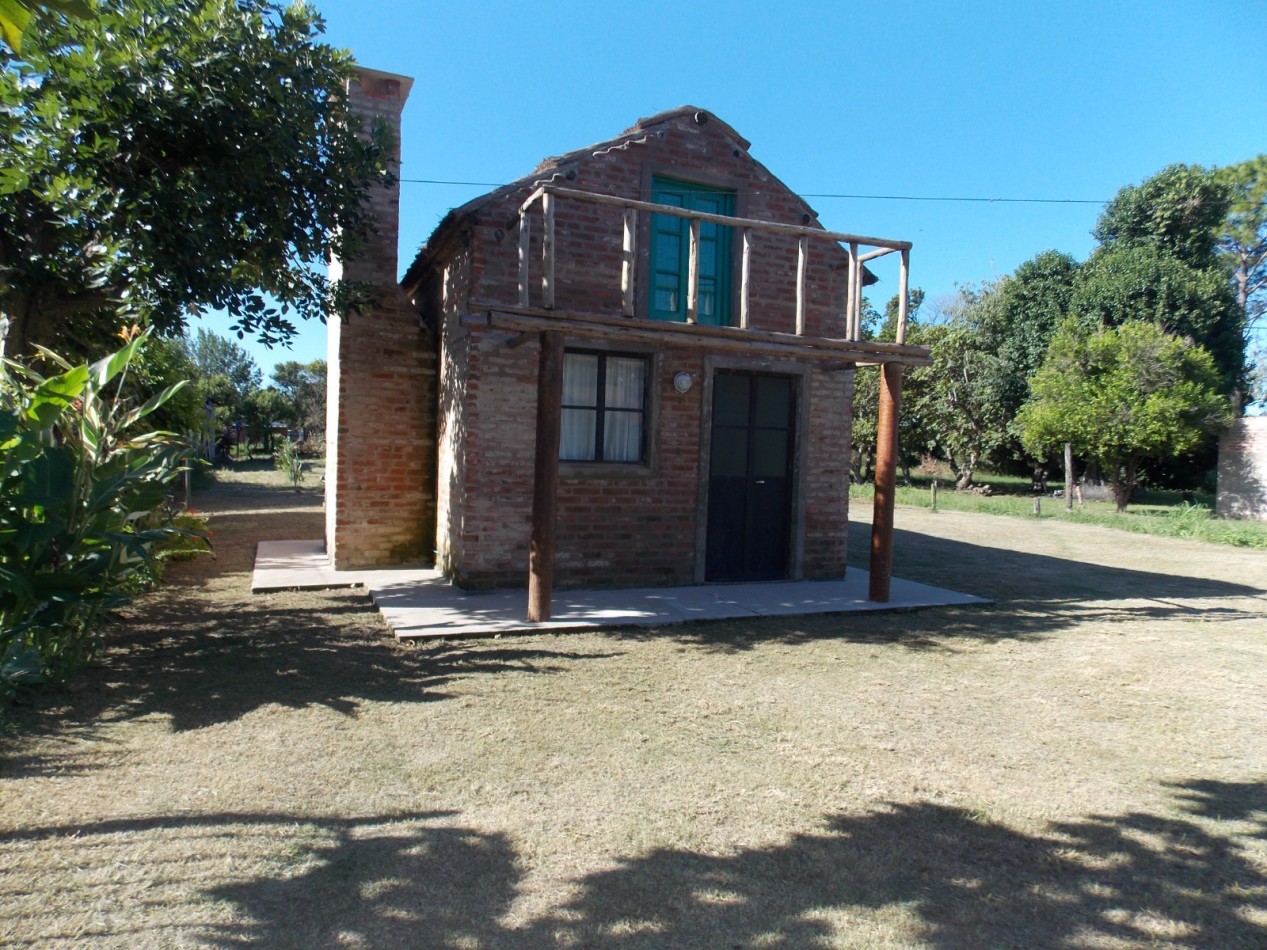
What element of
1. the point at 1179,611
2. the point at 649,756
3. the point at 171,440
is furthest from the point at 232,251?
the point at 1179,611

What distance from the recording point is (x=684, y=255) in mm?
8977

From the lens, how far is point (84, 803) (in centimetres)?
351

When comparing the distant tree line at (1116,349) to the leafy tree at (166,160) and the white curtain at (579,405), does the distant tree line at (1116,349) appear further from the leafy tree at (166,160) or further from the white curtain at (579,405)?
the leafy tree at (166,160)

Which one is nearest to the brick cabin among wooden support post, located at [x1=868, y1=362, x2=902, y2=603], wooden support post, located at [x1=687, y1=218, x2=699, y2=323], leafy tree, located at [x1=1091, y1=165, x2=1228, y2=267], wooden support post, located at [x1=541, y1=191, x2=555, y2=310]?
wooden support post, located at [x1=868, y1=362, x2=902, y2=603]

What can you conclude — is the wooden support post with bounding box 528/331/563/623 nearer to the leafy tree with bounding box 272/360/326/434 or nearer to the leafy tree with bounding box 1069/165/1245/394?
the leafy tree with bounding box 1069/165/1245/394

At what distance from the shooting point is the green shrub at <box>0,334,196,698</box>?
4449 millimetres

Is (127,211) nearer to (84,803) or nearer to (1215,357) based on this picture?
(84,803)

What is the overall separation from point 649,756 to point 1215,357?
3074 cm

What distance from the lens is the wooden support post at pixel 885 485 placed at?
8.30 meters

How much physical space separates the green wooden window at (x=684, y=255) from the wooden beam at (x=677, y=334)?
1582 millimetres

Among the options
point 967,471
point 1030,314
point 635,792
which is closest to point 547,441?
point 635,792

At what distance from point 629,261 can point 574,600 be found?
335cm

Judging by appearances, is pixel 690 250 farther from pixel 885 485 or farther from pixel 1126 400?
pixel 1126 400

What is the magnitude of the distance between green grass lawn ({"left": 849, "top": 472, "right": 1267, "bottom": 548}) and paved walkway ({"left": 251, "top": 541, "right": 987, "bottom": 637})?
11826 millimetres
